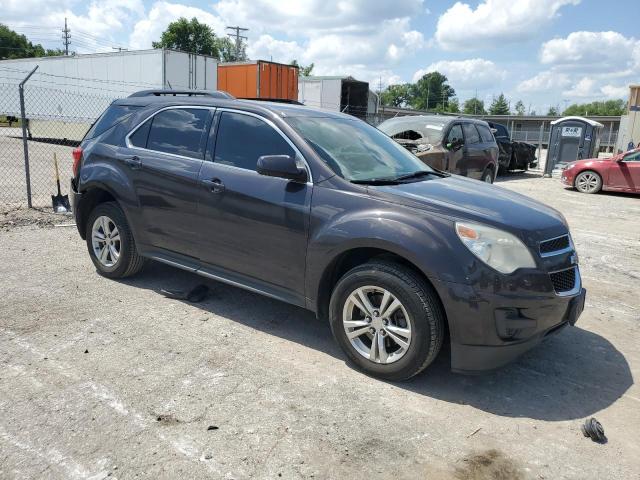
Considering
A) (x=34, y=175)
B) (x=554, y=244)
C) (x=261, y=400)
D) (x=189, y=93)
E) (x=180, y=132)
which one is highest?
(x=189, y=93)

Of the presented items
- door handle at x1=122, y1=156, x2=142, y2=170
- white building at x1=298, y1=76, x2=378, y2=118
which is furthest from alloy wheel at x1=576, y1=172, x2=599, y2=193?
door handle at x1=122, y1=156, x2=142, y2=170

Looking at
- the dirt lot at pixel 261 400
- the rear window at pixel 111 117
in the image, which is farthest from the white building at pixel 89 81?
the dirt lot at pixel 261 400

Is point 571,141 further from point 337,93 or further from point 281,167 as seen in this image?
point 281,167

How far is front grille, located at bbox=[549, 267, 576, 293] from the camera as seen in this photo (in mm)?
3385

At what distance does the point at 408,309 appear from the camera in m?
3.33

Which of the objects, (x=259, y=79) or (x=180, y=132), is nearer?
(x=180, y=132)

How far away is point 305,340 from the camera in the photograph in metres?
4.18

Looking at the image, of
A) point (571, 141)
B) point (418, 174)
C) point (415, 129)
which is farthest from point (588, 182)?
point (418, 174)

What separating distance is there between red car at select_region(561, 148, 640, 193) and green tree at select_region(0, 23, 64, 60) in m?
92.5

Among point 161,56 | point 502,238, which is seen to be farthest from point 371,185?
point 161,56

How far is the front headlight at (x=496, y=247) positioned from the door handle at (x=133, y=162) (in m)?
2.94

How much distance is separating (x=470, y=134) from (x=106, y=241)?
805 centimetres

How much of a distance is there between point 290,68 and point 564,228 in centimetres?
1756

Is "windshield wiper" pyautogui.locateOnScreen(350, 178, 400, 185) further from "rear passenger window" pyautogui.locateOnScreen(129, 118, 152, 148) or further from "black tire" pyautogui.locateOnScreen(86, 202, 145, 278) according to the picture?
"black tire" pyautogui.locateOnScreen(86, 202, 145, 278)
